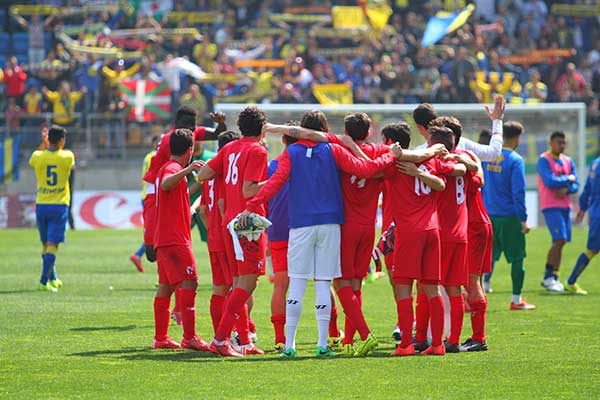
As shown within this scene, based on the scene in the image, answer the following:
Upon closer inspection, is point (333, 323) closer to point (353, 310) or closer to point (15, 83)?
point (353, 310)

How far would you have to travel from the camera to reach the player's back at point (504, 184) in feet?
51.1

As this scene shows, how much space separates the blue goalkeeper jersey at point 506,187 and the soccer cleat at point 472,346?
4390 millimetres

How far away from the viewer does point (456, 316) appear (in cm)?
1105

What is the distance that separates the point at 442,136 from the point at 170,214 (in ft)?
8.63

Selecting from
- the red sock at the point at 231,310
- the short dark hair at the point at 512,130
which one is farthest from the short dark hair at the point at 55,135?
the red sock at the point at 231,310

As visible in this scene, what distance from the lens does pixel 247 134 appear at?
35.8 ft

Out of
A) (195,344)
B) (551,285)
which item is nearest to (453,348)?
(195,344)

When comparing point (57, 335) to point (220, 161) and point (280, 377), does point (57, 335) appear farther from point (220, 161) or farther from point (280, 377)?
point (280, 377)

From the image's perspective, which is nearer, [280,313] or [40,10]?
[280,313]

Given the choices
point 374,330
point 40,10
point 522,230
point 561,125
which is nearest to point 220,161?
point 374,330

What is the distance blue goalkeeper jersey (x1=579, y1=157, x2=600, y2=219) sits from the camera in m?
17.9

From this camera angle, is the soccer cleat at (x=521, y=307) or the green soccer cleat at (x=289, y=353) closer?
the green soccer cleat at (x=289, y=353)

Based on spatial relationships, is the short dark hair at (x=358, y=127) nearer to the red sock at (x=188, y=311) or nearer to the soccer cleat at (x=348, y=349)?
the soccer cleat at (x=348, y=349)

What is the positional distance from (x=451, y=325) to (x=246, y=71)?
26.6 metres
